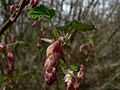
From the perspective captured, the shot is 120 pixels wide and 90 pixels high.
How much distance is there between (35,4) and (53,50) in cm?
30

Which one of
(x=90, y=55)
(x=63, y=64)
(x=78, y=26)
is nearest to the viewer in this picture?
(x=63, y=64)

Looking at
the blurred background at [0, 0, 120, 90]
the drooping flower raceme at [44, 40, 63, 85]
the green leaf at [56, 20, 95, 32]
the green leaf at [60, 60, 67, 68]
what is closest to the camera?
the drooping flower raceme at [44, 40, 63, 85]

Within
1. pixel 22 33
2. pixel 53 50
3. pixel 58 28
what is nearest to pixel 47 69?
pixel 53 50

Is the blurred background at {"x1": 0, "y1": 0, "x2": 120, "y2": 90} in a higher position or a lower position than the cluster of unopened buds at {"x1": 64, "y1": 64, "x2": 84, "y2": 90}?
lower

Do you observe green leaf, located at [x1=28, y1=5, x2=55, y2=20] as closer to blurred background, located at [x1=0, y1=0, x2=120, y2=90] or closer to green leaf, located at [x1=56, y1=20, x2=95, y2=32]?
green leaf, located at [x1=56, y1=20, x2=95, y2=32]

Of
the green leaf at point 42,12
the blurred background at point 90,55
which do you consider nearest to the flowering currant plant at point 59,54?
the green leaf at point 42,12

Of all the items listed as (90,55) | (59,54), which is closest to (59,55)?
(59,54)

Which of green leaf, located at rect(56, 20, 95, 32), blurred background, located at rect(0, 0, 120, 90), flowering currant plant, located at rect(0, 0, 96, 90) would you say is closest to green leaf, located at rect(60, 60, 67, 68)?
flowering currant plant, located at rect(0, 0, 96, 90)

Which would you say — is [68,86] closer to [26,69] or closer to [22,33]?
[26,69]

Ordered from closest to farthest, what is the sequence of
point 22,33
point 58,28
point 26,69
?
1. point 58,28
2. point 26,69
3. point 22,33

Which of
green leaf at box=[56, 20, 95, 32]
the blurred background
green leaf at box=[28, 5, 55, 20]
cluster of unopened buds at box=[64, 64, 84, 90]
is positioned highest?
green leaf at box=[28, 5, 55, 20]

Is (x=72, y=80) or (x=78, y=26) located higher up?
(x=78, y=26)

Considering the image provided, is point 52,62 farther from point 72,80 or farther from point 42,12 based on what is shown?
point 42,12

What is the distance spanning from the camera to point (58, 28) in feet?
3.69
